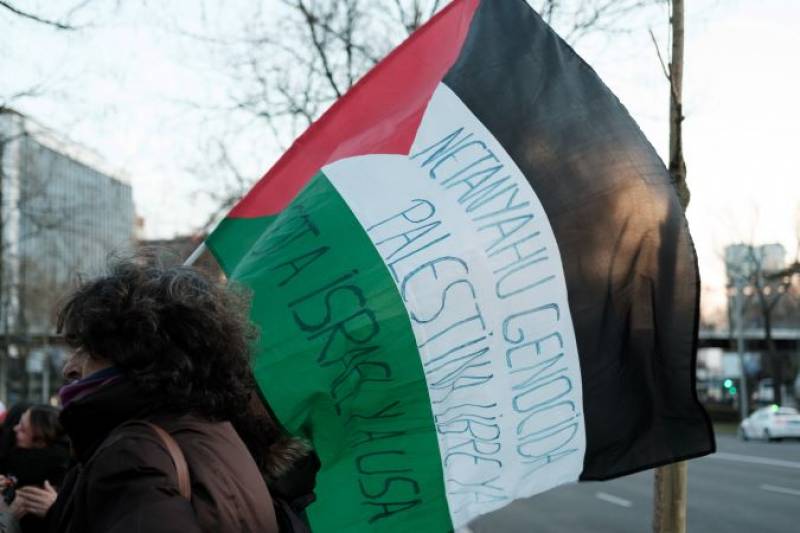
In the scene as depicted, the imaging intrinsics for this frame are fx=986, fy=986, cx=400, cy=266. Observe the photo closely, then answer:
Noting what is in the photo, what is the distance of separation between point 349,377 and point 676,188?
2271 mm

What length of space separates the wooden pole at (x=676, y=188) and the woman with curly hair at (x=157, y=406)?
2.77m

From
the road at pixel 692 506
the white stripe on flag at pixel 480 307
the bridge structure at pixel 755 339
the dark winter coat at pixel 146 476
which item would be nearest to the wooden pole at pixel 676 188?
the white stripe on flag at pixel 480 307

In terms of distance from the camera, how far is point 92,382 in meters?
1.87

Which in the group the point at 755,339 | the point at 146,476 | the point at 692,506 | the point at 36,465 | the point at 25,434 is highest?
the point at 146,476

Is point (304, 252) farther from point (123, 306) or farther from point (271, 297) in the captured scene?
point (123, 306)

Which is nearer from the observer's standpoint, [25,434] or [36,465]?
[36,465]

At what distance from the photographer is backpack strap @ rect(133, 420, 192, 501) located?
167 centimetres

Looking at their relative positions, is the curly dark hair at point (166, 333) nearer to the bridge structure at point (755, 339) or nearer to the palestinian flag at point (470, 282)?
the palestinian flag at point (470, 282)

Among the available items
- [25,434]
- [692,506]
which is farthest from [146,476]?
[692,506]

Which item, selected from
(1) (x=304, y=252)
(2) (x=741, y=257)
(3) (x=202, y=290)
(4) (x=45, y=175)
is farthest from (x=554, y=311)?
(2) (x=741, y=257)

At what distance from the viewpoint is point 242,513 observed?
176cm

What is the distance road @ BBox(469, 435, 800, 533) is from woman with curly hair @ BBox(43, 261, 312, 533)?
991 centimetres

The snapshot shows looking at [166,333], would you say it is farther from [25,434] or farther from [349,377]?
[25,434]

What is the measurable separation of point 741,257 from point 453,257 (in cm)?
5753
